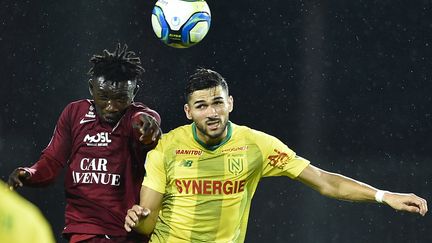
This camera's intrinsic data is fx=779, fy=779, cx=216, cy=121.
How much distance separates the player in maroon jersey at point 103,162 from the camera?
10.3 feet

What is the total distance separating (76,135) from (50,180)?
0.21 metres

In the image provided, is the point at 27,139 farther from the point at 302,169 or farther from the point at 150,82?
the point at 302,169

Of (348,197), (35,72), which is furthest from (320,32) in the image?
(348,197)

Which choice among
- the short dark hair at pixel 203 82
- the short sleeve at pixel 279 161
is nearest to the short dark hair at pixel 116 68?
the short dark hair at pixel 203 82

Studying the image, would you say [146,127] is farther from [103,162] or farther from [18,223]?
[18,223]

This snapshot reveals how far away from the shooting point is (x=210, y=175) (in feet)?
10.3

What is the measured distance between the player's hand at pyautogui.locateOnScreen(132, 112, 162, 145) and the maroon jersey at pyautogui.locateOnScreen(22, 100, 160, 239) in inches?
2.6

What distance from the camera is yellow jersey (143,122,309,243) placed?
10.2ft

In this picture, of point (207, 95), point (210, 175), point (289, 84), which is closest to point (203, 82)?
point (207, 95)

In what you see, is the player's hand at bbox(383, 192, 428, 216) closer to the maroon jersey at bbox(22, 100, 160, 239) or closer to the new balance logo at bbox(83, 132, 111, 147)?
the maroon jersey at bbox(22, 100, 160, 239)

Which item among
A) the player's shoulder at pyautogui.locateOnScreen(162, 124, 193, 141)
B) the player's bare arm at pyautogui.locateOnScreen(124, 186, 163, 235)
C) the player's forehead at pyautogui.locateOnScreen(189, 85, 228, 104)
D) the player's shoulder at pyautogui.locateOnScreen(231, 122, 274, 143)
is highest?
the player's forehead at pyautogui.locateOnScreen(189, 85, 228, 104)

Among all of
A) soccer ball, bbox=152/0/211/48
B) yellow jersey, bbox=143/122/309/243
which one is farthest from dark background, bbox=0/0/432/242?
yellow jersey, bbox=143/122/309/243

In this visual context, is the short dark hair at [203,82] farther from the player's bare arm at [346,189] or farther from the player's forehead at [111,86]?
the player's bare arm at [346,189]

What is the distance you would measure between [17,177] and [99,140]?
0.36 m
